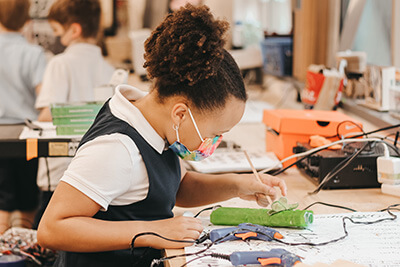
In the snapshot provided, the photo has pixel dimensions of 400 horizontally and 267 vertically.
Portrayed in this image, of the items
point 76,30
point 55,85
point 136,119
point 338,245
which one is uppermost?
point 76,30

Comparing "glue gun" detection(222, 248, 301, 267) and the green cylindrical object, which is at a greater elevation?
"glue gun" detection(222, 248, 301, 267)

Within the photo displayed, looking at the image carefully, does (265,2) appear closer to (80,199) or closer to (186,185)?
A: (186,185)

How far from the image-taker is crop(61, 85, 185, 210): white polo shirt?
1.00 metres

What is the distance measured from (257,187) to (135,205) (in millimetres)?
310

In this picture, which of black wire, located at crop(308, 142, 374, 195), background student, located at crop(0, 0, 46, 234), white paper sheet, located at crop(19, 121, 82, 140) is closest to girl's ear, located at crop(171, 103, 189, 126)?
black wire, located at crop(308, 142, 374, 195)

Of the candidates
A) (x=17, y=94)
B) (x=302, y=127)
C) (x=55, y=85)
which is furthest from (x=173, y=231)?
(x=17, y=94)

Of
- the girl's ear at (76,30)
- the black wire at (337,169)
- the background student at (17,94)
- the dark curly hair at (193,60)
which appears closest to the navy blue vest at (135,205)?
the dark curly hair at (193,60)

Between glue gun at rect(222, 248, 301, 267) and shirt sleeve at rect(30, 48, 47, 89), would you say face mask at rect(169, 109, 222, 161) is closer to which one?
glue gun at rect(222, 248, 301, 267)

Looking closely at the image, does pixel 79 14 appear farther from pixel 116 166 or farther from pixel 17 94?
pixel 116 166

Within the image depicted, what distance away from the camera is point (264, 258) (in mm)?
920

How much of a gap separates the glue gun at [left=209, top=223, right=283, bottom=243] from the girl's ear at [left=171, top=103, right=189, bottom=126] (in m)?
0.22

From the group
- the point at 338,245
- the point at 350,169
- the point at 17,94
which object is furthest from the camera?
the point at 17,94

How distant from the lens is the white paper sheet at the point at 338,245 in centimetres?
96

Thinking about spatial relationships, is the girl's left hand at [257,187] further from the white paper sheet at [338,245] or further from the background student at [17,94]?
the background student at [17,94]
